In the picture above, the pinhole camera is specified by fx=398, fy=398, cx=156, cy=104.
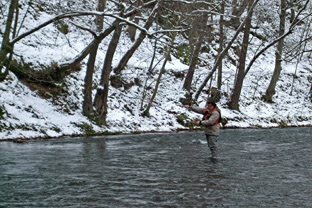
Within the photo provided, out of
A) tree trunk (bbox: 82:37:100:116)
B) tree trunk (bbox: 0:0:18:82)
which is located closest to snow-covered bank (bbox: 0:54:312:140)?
tree trunk (bbox: 82:37:100:116)

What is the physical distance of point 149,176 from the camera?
7.96 m

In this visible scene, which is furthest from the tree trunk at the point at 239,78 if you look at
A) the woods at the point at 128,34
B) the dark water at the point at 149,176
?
the dark water at the point at 149,176

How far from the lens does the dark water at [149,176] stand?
19.5 ft

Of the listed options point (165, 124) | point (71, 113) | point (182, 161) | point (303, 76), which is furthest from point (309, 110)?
point (182, 161)

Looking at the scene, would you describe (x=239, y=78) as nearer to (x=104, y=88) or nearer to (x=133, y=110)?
(x=133, y=110)

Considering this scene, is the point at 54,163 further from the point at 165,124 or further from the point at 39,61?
the point at 165,124

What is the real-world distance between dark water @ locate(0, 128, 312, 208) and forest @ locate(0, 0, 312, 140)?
123 inches

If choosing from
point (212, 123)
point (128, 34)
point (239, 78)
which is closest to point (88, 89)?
point (212, 123)

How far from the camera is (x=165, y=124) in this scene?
21.0 metres

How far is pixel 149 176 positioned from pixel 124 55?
559 inches

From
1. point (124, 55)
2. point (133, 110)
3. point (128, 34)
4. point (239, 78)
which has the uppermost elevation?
point (128, 34)

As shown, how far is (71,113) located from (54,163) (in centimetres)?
861

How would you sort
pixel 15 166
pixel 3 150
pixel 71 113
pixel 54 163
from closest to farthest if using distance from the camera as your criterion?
pixel 15 166, pixel 54 163, pixel 3 150, pixel 71 113

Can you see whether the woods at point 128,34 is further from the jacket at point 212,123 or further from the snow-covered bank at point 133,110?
the jacket at point 212,123
